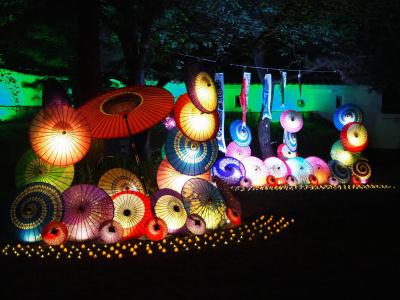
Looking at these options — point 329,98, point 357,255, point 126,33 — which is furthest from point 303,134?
point 357,255

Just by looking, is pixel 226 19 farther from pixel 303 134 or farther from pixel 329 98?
pixel 329 98

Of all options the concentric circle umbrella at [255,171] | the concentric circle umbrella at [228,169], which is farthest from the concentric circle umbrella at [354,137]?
the concentric circle umbrella at [228,169]

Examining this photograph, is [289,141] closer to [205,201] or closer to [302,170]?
[302,170]

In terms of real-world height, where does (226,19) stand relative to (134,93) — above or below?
above

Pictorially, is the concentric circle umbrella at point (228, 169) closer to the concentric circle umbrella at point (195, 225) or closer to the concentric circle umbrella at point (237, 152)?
the concentric circle umbrella at point (237, 152)

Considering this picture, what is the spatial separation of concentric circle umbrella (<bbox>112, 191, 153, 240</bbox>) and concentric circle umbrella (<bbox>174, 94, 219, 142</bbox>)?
1.29 meters

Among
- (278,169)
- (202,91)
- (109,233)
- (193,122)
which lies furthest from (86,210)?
(278,169)

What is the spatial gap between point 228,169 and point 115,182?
5.19 metres

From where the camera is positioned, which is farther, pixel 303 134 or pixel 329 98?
pixel 329 98

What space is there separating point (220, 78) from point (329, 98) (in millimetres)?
18798

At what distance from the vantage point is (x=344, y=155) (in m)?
15.4

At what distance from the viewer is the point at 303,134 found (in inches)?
1033

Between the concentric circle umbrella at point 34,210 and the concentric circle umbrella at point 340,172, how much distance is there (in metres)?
9.12

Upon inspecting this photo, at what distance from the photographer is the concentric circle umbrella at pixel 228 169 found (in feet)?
43.8
